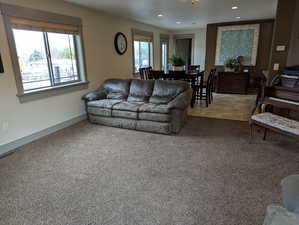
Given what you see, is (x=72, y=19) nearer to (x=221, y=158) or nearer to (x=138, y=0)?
(x=138, y=0)

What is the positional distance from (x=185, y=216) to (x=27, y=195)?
1.60m

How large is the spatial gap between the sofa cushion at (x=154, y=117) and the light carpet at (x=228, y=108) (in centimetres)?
143

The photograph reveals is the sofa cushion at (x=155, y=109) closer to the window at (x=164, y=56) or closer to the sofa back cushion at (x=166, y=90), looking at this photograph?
the sofa back cushion at (x=166, y=90)

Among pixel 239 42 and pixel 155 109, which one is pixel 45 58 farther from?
pixel 239 42

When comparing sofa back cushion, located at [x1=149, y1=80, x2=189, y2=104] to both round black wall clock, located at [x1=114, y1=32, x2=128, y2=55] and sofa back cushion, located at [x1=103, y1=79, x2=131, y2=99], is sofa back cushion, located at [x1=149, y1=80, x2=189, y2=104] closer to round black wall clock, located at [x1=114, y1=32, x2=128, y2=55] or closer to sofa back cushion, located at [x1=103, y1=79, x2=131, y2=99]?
sofa back cushion, located at [x1=103, y1=79, x2=131, y2=99]

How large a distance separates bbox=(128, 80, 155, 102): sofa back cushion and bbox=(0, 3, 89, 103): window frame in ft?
3.55

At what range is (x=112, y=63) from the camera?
5348mm

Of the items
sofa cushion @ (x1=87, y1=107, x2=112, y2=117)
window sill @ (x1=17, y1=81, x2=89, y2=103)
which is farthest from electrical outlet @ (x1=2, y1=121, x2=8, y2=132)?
sofa cushion @ (x1=87, y1=107, x2=112, y2=117)

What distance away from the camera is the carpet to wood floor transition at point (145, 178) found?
5.74ft

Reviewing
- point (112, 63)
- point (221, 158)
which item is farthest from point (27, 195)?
point (112, 63)

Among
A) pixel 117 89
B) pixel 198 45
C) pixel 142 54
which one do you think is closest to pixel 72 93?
pixel 117 89

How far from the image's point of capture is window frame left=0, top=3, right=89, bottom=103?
284 cm

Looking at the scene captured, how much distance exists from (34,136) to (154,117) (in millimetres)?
2095

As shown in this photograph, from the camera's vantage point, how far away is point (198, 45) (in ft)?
29.6
